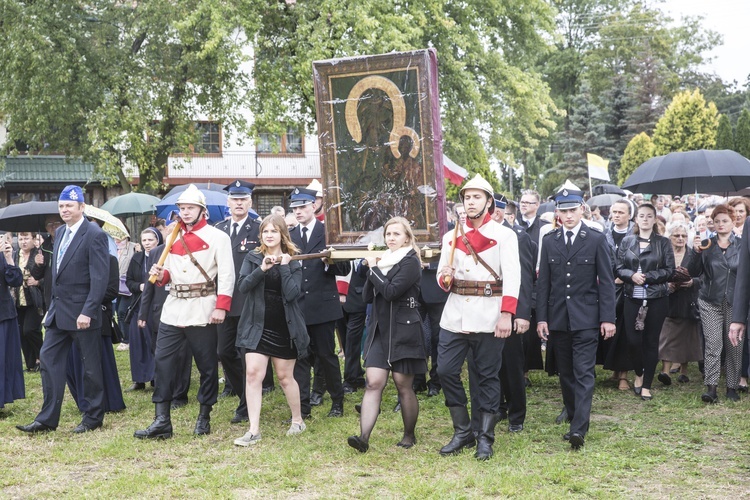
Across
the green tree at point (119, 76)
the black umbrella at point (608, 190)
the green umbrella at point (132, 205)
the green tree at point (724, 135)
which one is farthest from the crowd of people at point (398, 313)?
the green tree at point (724, 135)

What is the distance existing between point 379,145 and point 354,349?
8.73ft

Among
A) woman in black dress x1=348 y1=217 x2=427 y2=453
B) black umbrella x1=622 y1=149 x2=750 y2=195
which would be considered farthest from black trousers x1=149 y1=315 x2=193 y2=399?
black umbrella x1=622 y1=149 x2=750 y2=195

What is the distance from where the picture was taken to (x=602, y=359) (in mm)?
9047

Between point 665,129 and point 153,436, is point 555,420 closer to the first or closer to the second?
point 153,436

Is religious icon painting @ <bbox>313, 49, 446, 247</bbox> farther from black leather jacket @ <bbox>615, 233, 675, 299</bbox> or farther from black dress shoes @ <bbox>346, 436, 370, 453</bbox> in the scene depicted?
black leather jacket @ <bbox>615, 233, 675, 299</bbox>

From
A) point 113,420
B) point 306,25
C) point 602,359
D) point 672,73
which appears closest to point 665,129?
point 672,73

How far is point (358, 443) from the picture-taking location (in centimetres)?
644

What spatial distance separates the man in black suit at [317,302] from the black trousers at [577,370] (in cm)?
206

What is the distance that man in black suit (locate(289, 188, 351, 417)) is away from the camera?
7906mm

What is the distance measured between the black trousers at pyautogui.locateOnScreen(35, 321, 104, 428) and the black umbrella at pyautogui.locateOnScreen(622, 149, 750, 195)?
6.44 meters

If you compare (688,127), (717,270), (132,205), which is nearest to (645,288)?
(717,270)

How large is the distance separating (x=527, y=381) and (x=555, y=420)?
1.78m

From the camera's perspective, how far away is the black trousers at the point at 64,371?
7449 millimetres

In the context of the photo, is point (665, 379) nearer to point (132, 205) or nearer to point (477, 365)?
point (477, 365)
